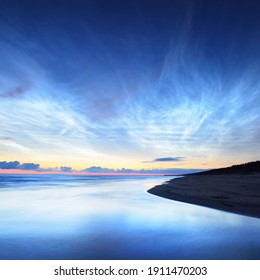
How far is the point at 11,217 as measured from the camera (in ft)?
31.8

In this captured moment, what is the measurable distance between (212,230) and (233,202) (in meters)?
4.48

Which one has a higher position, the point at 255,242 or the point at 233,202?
the point at 233,202

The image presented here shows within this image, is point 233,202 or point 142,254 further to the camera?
point 233,202

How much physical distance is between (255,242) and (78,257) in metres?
4.37
